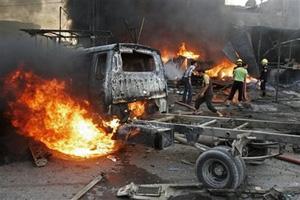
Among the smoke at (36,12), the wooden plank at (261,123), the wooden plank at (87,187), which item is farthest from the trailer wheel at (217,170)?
the smoke at (36,12)

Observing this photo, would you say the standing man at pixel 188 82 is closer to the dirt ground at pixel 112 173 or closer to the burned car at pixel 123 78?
the burned car at pixel 123 78

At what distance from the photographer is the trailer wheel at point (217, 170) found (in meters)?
5.01

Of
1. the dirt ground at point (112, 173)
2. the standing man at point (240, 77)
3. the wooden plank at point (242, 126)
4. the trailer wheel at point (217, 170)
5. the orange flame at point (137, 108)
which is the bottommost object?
the dirt ground at point (112, 173)

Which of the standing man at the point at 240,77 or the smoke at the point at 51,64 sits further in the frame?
the standing man at the point at 240,77

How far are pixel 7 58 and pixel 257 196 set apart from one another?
6.24 m

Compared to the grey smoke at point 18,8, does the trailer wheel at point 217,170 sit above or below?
below

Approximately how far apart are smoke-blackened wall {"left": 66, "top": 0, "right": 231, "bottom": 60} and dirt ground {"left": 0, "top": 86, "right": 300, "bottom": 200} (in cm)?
1899

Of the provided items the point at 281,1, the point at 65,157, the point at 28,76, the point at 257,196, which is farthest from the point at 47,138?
the point at 281,1

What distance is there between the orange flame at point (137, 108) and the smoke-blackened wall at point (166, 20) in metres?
18.5

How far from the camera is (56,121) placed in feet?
23.9

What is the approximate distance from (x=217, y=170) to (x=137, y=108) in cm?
257

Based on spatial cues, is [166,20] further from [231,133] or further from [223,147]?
[223,147]

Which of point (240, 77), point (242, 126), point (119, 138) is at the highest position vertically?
point (240, 77)

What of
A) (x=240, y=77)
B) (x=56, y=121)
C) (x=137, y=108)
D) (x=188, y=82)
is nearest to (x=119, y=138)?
(x=137, y=108)
